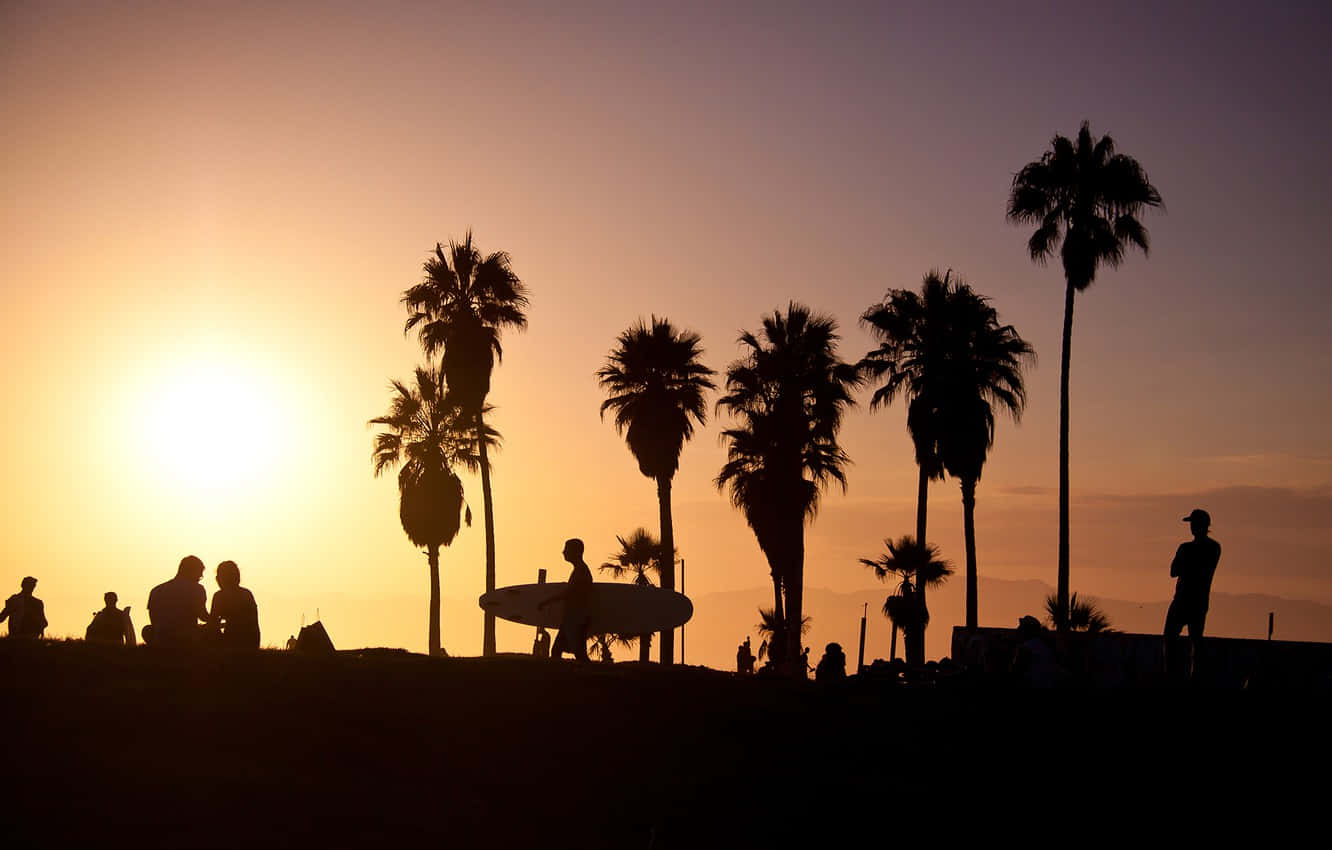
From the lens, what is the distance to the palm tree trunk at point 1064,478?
41.3m

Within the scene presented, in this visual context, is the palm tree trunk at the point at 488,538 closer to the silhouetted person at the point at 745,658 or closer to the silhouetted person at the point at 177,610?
the silhouetted person at the point at 745,658

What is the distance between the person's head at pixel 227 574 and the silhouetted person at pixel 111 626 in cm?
377

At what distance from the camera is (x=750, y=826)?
43.1 feet

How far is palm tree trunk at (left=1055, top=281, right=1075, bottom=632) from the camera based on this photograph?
41.3m

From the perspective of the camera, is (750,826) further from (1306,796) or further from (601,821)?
(1306,796)

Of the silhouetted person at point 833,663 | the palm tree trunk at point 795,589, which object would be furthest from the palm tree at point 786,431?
the silhouetted person at point 833,663

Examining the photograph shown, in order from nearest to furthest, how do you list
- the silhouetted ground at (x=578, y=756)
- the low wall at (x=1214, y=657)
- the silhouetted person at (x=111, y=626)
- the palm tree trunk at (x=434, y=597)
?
the silhouetted ground at (x=578, y=756), the silhouetted person at (x=111, y=626), the low wall at (x=1214, y=657), the palm tree trunk at (x=434, y=597)

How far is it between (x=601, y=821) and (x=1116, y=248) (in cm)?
3403

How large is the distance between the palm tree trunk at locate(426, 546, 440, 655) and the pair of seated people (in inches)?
1421

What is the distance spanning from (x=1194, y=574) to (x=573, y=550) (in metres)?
8.14

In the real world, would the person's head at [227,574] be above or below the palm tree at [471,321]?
below

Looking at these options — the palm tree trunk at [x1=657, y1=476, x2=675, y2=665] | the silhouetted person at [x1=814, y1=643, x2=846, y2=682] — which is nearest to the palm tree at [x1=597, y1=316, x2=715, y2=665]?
the palm tree trunk at [x1=657, y1=476, x2=675, y2=665]

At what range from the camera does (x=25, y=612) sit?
20.9 m

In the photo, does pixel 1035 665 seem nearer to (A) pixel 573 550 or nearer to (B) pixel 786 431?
(A) pixel 573 550
